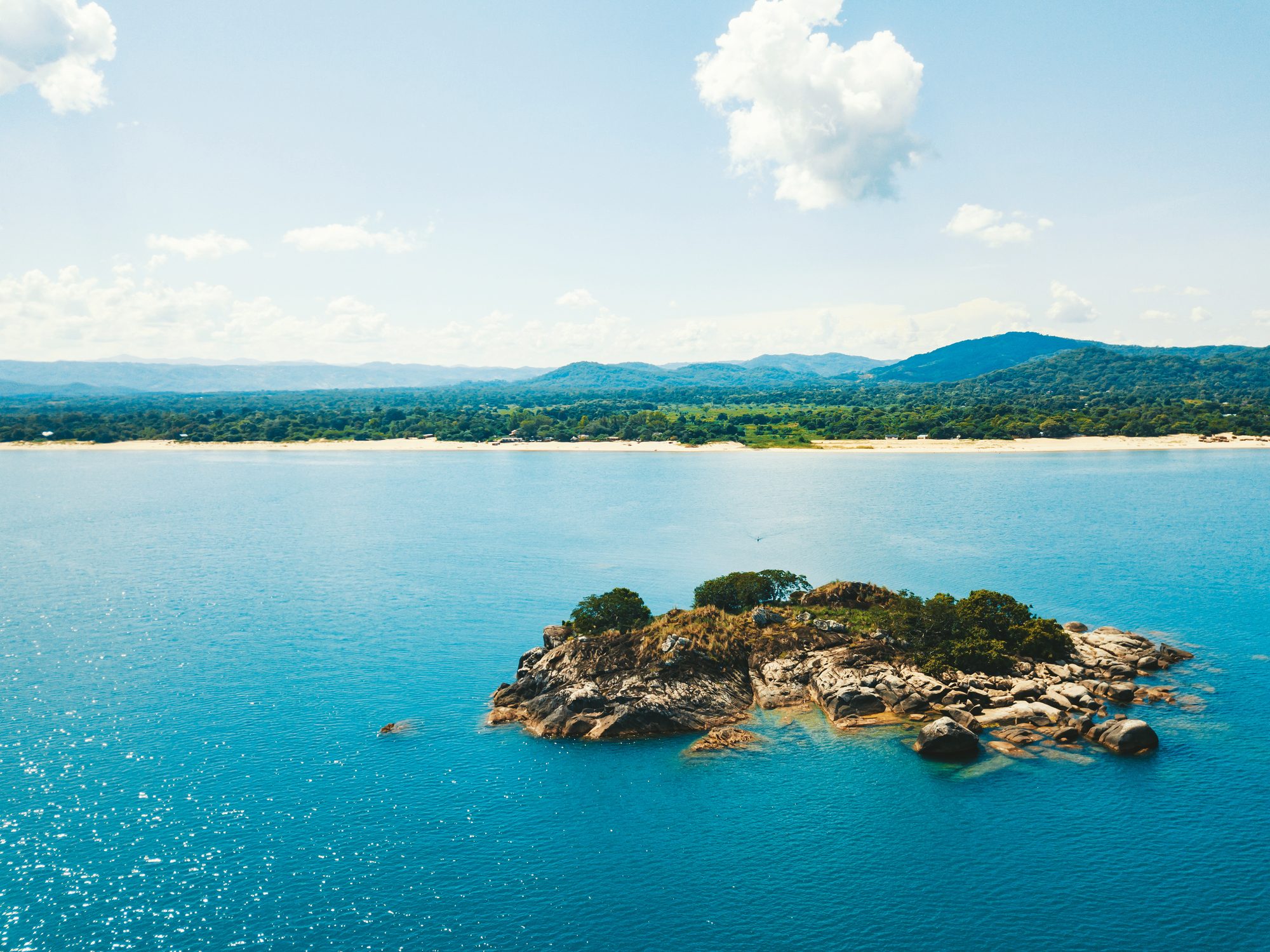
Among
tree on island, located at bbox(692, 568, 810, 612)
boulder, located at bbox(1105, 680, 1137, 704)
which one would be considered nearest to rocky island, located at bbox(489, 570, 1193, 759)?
boulder, located at bbox(1105, 680, 1137, 704)

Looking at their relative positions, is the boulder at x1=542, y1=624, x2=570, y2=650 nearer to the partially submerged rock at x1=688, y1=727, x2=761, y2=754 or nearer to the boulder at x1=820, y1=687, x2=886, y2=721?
the partially submerged rock at x1=688, y1=727, x2=761, y2=754

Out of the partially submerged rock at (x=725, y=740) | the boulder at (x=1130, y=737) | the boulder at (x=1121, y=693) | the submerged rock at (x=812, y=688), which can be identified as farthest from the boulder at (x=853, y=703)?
the boulder at (x=1121, y=693)

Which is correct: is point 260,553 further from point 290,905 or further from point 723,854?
point 723,854

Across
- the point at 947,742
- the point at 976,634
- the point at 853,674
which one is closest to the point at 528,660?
the point at 853,674

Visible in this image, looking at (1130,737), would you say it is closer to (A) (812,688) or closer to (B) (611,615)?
(A) (812,688)

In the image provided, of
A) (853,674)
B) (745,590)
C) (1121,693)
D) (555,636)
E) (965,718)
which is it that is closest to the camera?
(965,718)
